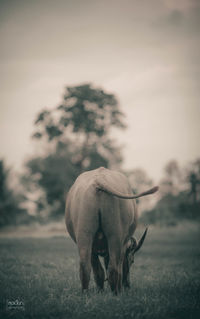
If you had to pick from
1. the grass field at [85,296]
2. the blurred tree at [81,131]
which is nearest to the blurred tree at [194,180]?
the blurred tree at [81,131]

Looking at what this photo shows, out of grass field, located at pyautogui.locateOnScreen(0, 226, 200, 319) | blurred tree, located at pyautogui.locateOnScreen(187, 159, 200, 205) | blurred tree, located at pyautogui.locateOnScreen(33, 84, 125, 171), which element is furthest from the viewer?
blurred tree, located at pyautogui.locateOnScreen(187, 159, 200, 205)

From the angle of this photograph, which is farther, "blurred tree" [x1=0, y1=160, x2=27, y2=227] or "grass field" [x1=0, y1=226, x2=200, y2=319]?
"blurred tree" [x1=0, y1=160, x2=27, y2=227]

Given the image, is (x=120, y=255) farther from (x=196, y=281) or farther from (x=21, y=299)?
(x=196, y=281)

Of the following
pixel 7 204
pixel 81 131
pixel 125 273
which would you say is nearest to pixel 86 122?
pixel 81 131

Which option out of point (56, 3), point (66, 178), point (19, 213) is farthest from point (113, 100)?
point (56, 3)

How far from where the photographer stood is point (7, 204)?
3438 centimetres

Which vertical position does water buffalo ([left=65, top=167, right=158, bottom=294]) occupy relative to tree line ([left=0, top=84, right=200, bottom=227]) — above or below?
below

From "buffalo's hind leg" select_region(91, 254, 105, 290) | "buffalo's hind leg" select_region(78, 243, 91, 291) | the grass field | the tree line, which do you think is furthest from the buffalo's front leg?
the tree line

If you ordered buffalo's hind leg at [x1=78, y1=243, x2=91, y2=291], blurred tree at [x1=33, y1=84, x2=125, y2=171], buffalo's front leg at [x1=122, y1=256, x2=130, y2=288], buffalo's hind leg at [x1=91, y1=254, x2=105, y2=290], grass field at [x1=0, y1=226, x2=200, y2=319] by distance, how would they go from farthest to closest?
blurred tree at [x1=33, y1=84, x2=125, y2=171] < buffalo's front leg at [x1=122, y1=256, x2=130, y2=288] < buffalo's hind leg at [x1=91, y1=254, x2=105, y2=290] < buffalo's hind leg at [x1=78, y1=243, x2=91, y2=291] < grass field at [x1=0, y1=226, x2=200, y2=319]

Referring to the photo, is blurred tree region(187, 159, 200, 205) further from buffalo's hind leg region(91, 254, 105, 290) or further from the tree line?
buffalo's hind leg region(91, 254, 105, 290)

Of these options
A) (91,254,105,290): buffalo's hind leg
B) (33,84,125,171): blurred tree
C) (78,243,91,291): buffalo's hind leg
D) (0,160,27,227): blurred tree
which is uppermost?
(33,84,125,171): blurred tree

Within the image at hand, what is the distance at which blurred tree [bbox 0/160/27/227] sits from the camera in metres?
33.2

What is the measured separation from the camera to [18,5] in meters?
104

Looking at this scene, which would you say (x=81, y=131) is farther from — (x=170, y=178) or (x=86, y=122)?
(x=170, y=178)
